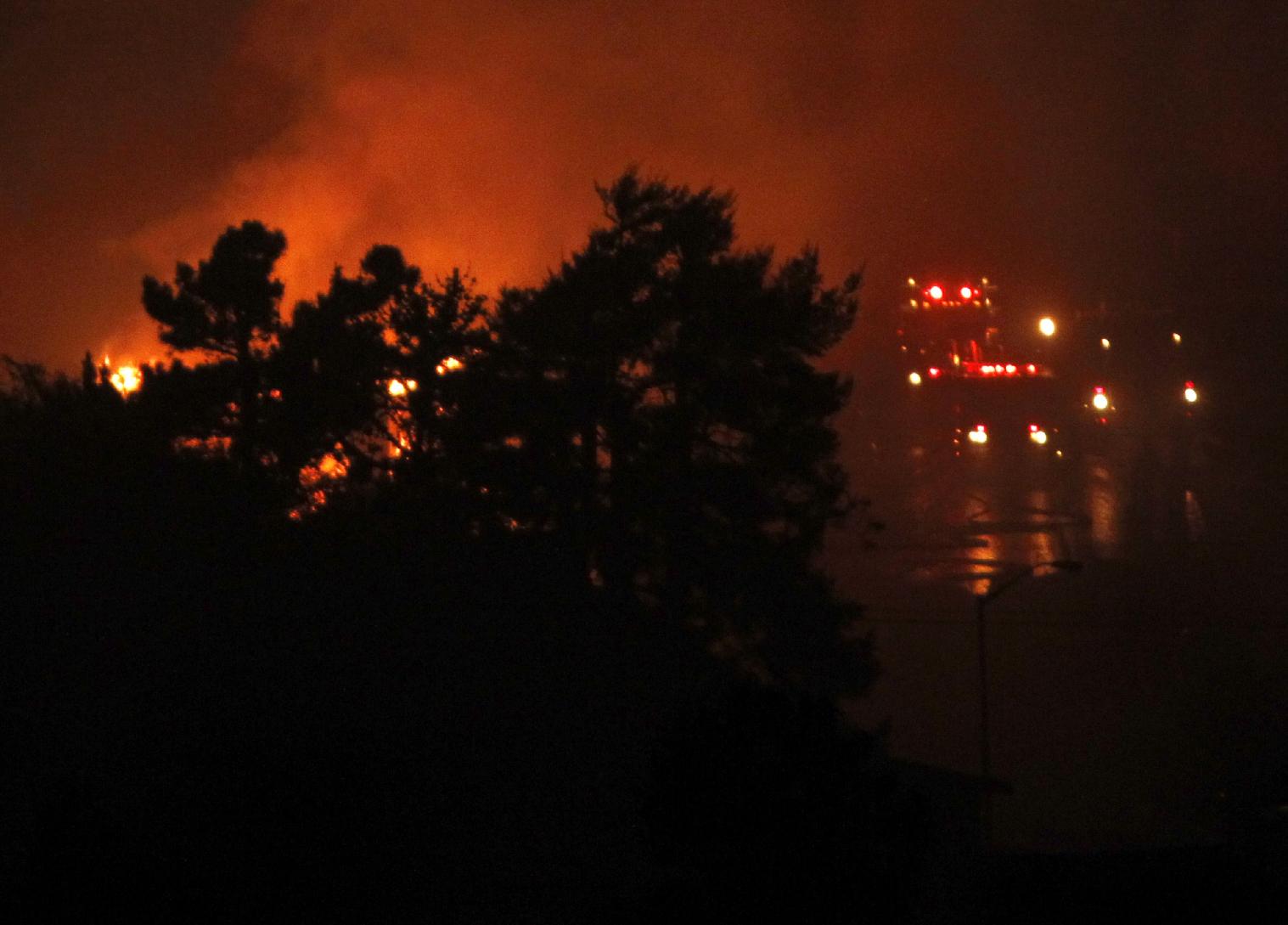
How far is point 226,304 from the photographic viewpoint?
20641 millimetres

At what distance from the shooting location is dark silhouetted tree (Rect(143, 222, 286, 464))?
2042 cm

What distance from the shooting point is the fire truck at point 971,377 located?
125 ft

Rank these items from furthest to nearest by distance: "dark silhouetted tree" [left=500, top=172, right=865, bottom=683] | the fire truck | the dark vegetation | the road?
the fire truck < the road < "dark silhouetted tree" [left=500, top=172, right=865, bottom=683] < the dark vegetation

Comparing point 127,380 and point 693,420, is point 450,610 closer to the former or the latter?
point 693,420

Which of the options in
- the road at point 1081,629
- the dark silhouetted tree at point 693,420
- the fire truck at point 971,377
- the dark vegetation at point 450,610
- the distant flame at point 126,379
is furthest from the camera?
the fire truck at point 971,377

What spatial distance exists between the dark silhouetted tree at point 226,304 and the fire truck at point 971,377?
2111cm

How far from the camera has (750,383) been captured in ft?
61.3

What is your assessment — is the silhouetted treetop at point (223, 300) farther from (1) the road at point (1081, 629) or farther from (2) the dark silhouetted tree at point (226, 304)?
(1) the road at point (1081, 629)

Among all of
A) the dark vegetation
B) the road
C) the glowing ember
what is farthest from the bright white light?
the road

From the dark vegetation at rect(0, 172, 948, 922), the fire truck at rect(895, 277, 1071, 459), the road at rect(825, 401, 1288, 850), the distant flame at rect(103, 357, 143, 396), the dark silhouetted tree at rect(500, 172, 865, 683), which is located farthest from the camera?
the fire truck at rect(895, 277, 1071, 459)

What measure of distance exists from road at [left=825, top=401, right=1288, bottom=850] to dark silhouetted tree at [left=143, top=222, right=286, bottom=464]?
32.4 feet

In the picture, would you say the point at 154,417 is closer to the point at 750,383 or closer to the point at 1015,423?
the point at 750,383

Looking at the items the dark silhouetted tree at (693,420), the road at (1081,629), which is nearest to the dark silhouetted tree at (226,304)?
the dark silhouetted tree at (693,420)

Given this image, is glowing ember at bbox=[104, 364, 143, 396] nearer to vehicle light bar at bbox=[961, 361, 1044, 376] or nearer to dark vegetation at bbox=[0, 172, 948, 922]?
dark vegetation at bbox=[0, 172, 948, 922]
